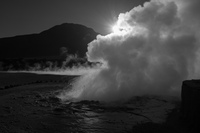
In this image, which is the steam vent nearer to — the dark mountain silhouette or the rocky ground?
the rocky ground

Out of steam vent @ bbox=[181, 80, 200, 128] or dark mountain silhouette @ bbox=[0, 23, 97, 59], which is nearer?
steam vent @ bbox=[181, 80, 200, 128]

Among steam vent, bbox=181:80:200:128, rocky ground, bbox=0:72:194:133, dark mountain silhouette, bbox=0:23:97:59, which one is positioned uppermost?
dark mountain silhouette, bbox=0:23:97:59

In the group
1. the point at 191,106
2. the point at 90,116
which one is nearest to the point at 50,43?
the point at 90,116

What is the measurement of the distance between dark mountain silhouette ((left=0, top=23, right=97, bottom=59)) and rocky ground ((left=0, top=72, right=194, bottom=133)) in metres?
45.0

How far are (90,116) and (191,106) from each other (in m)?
3.01

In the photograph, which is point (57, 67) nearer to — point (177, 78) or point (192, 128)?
point (177, 78)

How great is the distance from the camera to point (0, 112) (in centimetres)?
593

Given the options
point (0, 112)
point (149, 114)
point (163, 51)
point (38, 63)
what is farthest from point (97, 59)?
point (38, 63)

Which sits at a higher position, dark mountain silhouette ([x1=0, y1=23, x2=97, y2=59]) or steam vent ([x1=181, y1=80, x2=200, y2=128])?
dark mountain silhouette ([x1=0, y1=23, x2=97, y2=59])

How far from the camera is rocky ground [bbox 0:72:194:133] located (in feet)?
15.1

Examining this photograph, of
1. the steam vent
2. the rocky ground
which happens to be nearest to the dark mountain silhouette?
the rocky ground

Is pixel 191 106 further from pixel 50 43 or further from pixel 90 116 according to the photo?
pixel 50 43

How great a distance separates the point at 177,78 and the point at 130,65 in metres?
2.88

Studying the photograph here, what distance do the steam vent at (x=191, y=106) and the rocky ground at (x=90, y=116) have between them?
26 cm
